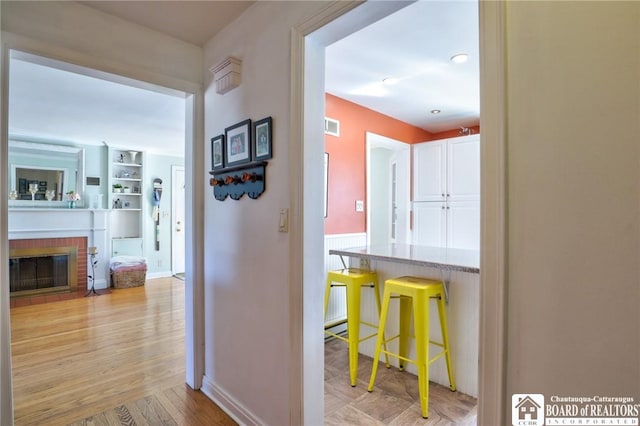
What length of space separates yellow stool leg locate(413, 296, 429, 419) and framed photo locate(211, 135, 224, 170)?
144cm

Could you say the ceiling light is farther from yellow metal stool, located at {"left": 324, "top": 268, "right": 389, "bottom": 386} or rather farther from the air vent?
yellow metal stool, located at {"left": 324, "top": 268, "right": 389, "bottom": 386}

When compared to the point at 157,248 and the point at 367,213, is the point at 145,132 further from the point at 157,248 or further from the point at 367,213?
the point at 367,213

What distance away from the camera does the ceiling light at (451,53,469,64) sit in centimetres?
239

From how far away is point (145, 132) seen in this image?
4.46 metres

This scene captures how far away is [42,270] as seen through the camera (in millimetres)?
4660

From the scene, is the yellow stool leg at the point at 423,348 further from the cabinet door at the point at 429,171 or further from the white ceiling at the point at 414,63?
the cabinet door at the point at 429,171

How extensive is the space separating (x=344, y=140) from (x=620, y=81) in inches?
111

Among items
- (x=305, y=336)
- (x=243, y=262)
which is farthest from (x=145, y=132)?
(x=305, y=336)

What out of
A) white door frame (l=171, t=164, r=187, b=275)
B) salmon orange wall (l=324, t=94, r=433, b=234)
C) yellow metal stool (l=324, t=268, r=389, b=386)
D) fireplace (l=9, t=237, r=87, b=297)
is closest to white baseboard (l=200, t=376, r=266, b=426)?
yellow metal stool (l=324, t=268, r=389, b=386)

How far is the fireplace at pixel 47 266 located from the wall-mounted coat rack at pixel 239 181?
4085 mm

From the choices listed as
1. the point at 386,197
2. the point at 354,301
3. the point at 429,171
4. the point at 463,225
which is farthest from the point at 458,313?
the point at 386,197

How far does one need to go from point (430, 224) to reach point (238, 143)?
3113mm

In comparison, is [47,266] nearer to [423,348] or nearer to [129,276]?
[129,276]

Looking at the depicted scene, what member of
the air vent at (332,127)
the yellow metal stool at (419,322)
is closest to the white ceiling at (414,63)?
the air vent at (332,127)
